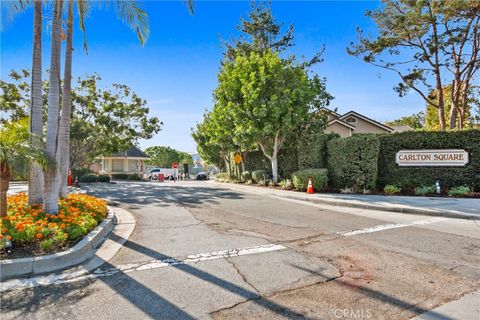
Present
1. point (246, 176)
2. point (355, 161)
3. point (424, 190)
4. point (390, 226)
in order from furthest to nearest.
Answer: point (246, 176), point (355, 161), point (424, 190), point (390, 226)

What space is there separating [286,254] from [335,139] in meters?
11.1

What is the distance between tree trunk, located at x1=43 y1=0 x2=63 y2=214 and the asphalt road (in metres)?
2.06

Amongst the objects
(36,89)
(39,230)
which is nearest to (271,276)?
(39,230)

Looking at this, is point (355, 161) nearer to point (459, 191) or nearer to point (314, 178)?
point (314, 178)

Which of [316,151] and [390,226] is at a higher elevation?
[316,151]

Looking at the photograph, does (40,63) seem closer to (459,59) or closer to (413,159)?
(413,159)

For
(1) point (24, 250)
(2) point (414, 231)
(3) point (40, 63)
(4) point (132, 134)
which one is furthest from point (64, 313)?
(4) point (132, 134)

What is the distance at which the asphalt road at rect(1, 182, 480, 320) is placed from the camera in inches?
118

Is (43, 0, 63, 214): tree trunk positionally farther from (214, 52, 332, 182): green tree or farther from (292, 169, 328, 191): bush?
(292, 169, 328, 191): bush

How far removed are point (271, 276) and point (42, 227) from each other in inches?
163

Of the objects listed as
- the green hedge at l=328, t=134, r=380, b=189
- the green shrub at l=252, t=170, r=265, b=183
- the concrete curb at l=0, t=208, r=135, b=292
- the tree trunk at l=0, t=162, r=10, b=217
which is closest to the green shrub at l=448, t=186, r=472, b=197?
the green hedge at l=328, t=134, r=380, b=189

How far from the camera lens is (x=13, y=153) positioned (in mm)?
5027

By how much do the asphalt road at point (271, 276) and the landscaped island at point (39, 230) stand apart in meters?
0.96

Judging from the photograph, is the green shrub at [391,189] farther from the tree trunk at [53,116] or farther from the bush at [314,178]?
the tree trunk at [53,116]
